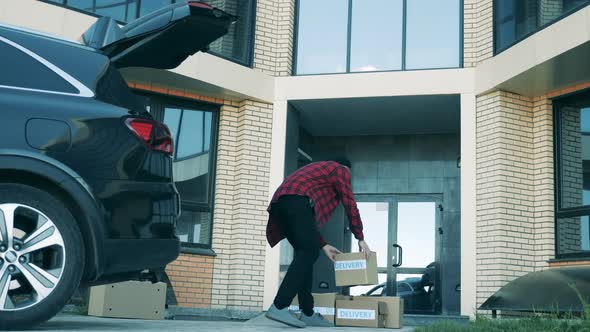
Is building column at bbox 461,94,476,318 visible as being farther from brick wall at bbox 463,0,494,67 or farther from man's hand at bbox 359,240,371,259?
man's hand at bbox 359,240,371,259

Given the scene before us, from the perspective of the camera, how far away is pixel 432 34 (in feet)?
40.5

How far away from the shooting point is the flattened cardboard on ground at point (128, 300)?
7.98 metres

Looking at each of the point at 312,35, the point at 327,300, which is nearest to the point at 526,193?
the point at 312,35

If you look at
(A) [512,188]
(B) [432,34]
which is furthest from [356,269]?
(B) [432,34]

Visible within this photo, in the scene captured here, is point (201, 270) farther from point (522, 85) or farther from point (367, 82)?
point (522, 85)

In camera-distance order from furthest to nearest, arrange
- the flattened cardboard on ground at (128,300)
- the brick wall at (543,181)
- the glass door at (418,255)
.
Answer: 1. the glass door at (418,255)
2. the brick wall at (543,181)
3. the flattened cardboard on ground at (128,300)

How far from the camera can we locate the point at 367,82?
475 inches

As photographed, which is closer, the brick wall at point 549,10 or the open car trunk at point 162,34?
the open car trunk at point 162,34

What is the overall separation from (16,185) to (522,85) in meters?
8.23

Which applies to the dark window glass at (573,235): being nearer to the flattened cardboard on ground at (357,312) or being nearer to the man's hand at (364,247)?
the flattened cardboard on ground at (357,312)

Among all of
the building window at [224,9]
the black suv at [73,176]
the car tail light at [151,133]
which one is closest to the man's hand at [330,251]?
the black suv at [73,176]

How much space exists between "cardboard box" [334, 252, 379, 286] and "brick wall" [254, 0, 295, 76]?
599 centimetres

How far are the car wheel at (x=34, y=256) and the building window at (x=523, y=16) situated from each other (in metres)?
7.28

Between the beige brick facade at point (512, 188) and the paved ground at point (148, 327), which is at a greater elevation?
the beige brick facade at point (512, 188)
